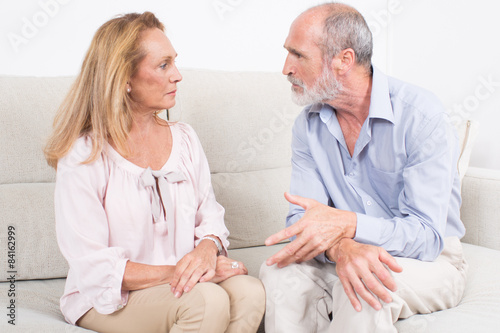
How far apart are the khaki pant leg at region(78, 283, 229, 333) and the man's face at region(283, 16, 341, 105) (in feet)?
2.04

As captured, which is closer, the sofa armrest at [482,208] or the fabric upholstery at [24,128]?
the fabric upholstery at [24,128]

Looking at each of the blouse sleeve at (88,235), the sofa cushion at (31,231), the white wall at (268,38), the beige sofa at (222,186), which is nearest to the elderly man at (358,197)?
the beige sofa at (222,186)

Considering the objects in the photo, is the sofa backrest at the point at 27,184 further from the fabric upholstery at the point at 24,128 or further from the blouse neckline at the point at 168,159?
the blouse neckline at the point at 168,159

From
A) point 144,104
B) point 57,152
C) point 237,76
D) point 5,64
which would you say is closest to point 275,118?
point 237,76

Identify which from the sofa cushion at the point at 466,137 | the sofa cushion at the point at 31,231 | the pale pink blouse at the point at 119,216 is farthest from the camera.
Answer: the sofa cushion at the point at 466,137

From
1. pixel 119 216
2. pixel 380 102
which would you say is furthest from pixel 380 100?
pixel 119 216

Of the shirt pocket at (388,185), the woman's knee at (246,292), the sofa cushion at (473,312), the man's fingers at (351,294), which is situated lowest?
the sofa cushion at (473,312)

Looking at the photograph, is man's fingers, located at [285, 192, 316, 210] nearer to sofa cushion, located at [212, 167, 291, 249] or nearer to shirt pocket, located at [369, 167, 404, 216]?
shirt pocket, located at [369, 167, 404, 216]

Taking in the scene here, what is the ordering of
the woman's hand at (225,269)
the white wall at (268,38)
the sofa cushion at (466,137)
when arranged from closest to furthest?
the woman's hand at (225,269) < the sofa cushion at (466,137) < the white wall at (268,38)

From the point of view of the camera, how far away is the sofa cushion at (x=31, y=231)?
1.66 meters

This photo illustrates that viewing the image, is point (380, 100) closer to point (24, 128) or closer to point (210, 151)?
point (210, 151)

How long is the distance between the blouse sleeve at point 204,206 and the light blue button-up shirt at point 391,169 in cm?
20

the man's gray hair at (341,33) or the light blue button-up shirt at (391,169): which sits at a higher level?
the man's gray hair at (341,33)

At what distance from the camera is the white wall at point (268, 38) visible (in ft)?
7.40
